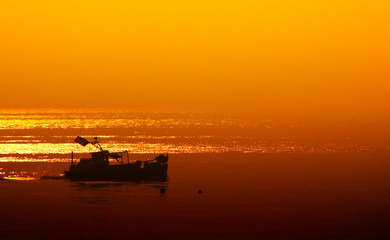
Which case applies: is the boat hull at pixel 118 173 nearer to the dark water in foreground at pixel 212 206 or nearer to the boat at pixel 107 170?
the boat at pixel 107 170

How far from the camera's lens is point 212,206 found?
7275 cm

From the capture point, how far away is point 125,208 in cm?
7150

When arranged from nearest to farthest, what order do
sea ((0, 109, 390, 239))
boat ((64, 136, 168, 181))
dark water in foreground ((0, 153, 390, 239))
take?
dark water in foreground ((0, 153, 390, 239)), sea ((0, 109, 390, 239)), boat ((64, 136, 168, 181))

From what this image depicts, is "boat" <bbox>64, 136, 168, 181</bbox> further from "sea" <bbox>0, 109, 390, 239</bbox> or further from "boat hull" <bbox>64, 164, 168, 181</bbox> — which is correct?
"sea" <bbox>0, 109, 390, 239</bbox>

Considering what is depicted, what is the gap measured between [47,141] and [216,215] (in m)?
124

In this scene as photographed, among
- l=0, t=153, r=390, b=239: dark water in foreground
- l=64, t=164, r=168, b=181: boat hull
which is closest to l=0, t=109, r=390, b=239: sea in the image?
l=0, t=153, r=390, b=239: dark water in foreground

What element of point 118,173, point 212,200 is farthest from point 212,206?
point 118,173

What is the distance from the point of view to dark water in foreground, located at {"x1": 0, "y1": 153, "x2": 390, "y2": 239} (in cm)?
6016

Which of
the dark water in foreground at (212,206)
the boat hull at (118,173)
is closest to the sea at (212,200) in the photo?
the dark water in foreground at (212,206)

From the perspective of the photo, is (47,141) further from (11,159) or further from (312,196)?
(312,196)

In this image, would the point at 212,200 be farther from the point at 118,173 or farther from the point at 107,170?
the point at 107,170

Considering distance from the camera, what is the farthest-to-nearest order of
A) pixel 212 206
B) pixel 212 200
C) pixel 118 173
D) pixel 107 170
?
pixel 118 173, pixel 107 170, pixel 212 200, pixel 212 206

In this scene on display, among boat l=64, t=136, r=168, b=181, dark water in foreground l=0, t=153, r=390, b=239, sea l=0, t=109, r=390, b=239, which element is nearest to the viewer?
dark water in foreground l=0, t=153, r=390, b=239

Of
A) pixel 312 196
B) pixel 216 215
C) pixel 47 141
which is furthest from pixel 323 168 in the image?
pixel 47 141
